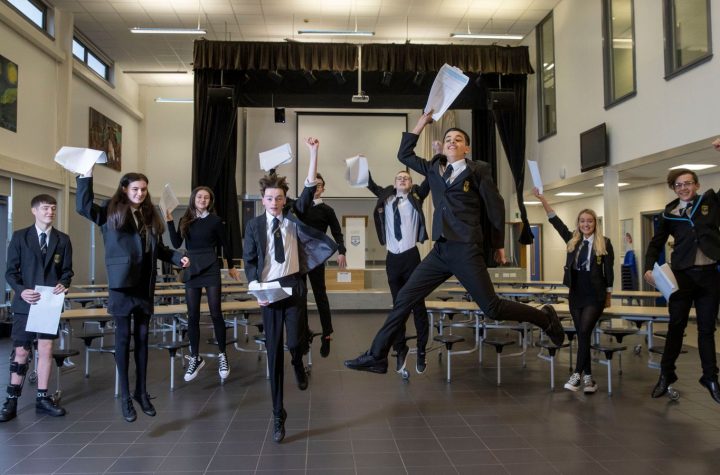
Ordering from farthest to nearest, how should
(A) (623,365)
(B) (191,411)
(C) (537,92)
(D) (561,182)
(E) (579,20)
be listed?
(C) (537,92) → (D) (561,182) → (E) (579,20) → (A) (623,365) → (B) (191,411)

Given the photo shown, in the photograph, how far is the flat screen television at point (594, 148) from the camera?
8.48 meters

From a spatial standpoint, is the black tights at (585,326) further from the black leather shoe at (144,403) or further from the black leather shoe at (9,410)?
the black leather shoe at (9,410)

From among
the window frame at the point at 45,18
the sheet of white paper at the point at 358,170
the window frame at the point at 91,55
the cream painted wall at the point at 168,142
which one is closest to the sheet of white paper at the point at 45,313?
the sheet of white paper at the point at 358,170

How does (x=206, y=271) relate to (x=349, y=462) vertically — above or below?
above

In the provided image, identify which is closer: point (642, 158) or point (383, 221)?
point (383, 221)

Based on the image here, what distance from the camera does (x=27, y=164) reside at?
8617 millimetres

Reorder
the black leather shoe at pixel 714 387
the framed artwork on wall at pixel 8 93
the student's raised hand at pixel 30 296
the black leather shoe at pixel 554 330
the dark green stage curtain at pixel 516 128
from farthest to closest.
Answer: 1. the dark green stage curtain at pixel 516 128
2. the framed artwork on wall at pixel 8 93
3. the black leather shoe at pixel 714 387
4. the student's raised hand at pixel 30 296
5. the black leather shoe at pixel 554 330

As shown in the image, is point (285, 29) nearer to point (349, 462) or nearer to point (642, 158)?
point (642, 158)

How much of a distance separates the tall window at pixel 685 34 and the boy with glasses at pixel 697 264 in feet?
11.3

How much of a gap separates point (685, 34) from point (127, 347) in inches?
291

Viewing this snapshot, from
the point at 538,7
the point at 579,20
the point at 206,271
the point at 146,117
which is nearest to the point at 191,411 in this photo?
the point at 206,271

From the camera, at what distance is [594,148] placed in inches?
345

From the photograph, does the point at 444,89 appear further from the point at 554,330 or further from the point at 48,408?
the point at 48,408

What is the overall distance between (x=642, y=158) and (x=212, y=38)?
9082 mm
